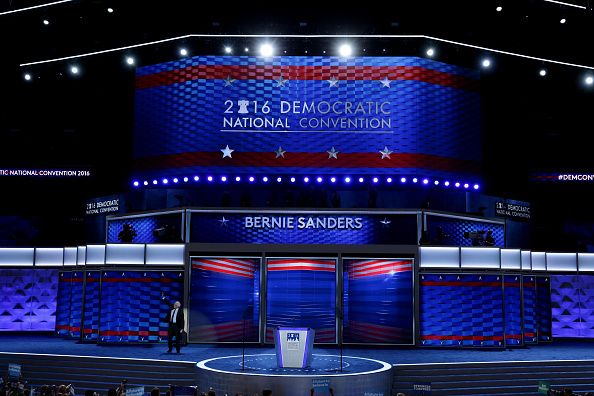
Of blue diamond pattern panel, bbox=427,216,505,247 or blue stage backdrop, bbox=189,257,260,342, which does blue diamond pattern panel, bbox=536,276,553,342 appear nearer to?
blue diamond pattern panel, bbox=427,216,505,247

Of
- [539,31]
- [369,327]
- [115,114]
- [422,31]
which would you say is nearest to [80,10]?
[115,114]

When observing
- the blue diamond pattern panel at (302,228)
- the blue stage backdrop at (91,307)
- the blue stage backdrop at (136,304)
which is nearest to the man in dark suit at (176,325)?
the blue stage backdrop at (136,304)

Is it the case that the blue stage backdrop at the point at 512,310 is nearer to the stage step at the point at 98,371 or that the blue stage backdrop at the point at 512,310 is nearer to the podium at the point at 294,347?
the podium at the point at 294,347

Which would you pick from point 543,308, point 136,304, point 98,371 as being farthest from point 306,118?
point 98,371

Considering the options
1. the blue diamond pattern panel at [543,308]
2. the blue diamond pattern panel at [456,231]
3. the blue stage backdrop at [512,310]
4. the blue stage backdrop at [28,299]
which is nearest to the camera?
the blue stage backdrop at [512,310]

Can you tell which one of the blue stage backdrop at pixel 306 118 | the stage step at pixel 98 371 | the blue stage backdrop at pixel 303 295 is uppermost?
the blue stage backdrop at pixel 306 118

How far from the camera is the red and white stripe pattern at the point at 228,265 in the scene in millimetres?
21609

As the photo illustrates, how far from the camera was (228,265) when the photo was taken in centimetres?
2166

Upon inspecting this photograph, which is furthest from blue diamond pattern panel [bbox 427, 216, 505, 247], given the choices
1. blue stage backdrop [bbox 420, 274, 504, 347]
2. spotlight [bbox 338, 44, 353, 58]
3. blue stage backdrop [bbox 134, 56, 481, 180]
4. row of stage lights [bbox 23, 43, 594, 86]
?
spotlight [bbox 338, 44, 353, 58]

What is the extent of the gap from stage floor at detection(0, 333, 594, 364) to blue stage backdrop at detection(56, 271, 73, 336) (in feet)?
5.64

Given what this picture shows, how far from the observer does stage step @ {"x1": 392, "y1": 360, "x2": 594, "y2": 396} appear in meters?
16.1

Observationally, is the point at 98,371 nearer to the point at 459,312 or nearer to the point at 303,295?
the point at 303,295

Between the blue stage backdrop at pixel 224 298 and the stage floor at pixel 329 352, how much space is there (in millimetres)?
480

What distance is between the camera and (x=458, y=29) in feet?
84.1
